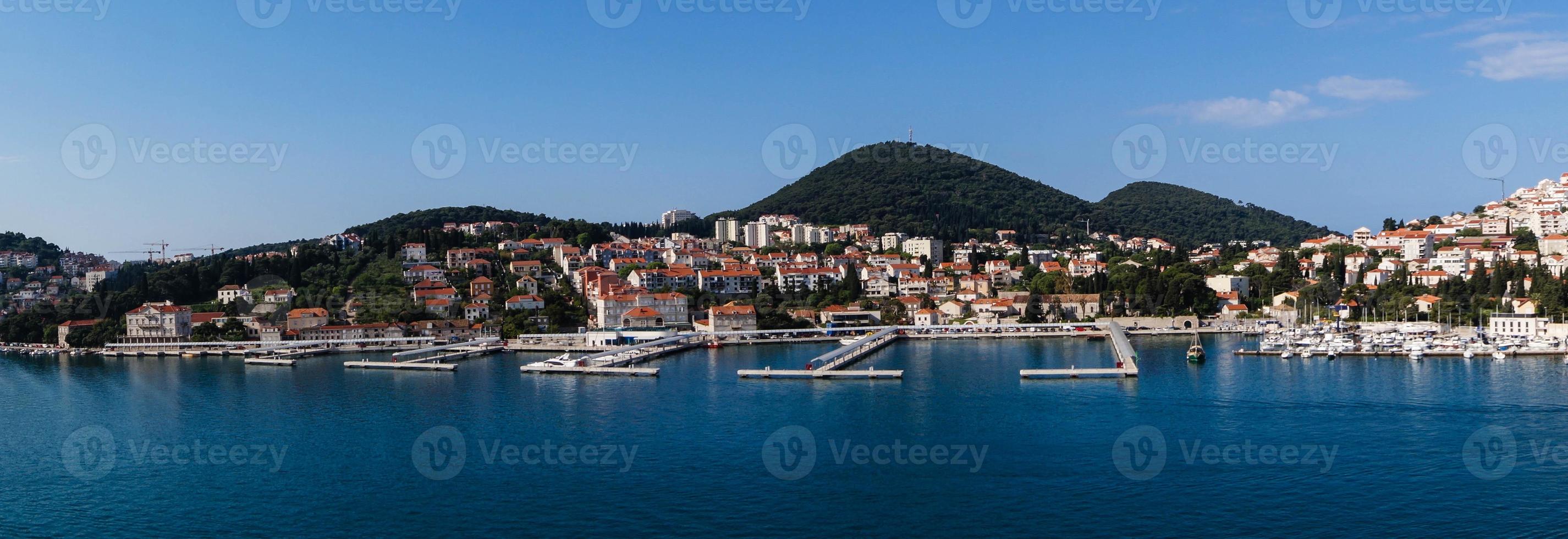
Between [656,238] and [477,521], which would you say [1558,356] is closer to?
[477,521]

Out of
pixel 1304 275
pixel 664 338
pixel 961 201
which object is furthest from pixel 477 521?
pixel 961 201

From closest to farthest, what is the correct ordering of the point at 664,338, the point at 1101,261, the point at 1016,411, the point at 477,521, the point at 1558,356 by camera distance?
the point at 477,521
the point at 1016,411
the point at 1558,356
the point at 664,338
the point at 1101,261

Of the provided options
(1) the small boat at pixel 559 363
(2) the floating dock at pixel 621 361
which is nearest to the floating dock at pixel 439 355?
(1) the small boat at pixel 559 363

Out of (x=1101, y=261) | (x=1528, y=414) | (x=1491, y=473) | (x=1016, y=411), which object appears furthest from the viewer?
(x=1101, y=261)

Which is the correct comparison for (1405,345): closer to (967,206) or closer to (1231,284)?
(1231,284)

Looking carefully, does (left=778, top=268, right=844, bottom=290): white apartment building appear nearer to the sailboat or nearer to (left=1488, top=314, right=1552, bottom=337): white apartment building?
the sailboat

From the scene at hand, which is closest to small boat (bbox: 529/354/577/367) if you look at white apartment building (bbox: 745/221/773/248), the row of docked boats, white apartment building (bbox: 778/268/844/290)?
the row of docked boats

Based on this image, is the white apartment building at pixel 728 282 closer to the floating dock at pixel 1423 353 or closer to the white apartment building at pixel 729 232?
the white apartment building at pixel 729 232
